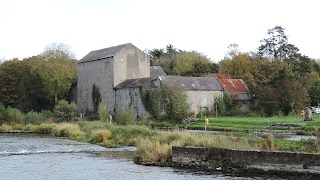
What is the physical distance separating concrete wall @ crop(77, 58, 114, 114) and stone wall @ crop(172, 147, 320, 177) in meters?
48.5

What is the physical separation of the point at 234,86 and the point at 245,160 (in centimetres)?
4953

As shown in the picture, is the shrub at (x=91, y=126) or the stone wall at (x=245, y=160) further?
the shrub at (x=91, y=126)

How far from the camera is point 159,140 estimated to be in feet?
104

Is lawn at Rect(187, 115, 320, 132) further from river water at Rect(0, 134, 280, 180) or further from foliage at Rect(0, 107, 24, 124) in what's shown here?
foliage at Rect(0, 107, 24, 124)

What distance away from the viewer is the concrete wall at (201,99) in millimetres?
66562

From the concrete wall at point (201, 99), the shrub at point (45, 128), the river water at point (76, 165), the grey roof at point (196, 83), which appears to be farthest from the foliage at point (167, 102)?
the river water at point (76, 165)

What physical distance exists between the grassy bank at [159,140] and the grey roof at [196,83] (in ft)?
53.8

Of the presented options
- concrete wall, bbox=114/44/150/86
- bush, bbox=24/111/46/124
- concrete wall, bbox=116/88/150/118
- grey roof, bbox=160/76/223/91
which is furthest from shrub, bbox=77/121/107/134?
concrete wall, bbox=114/44/150/86

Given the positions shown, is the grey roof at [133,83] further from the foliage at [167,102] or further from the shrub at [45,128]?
the shrub at [45,128]

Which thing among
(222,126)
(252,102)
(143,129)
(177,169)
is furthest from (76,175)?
(252,102)

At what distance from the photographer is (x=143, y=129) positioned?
1613 inches

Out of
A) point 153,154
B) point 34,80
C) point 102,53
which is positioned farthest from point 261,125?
point 34,80

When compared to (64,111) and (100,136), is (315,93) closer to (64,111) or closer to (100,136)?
(64,111)

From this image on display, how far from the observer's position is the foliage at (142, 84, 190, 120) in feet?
197
